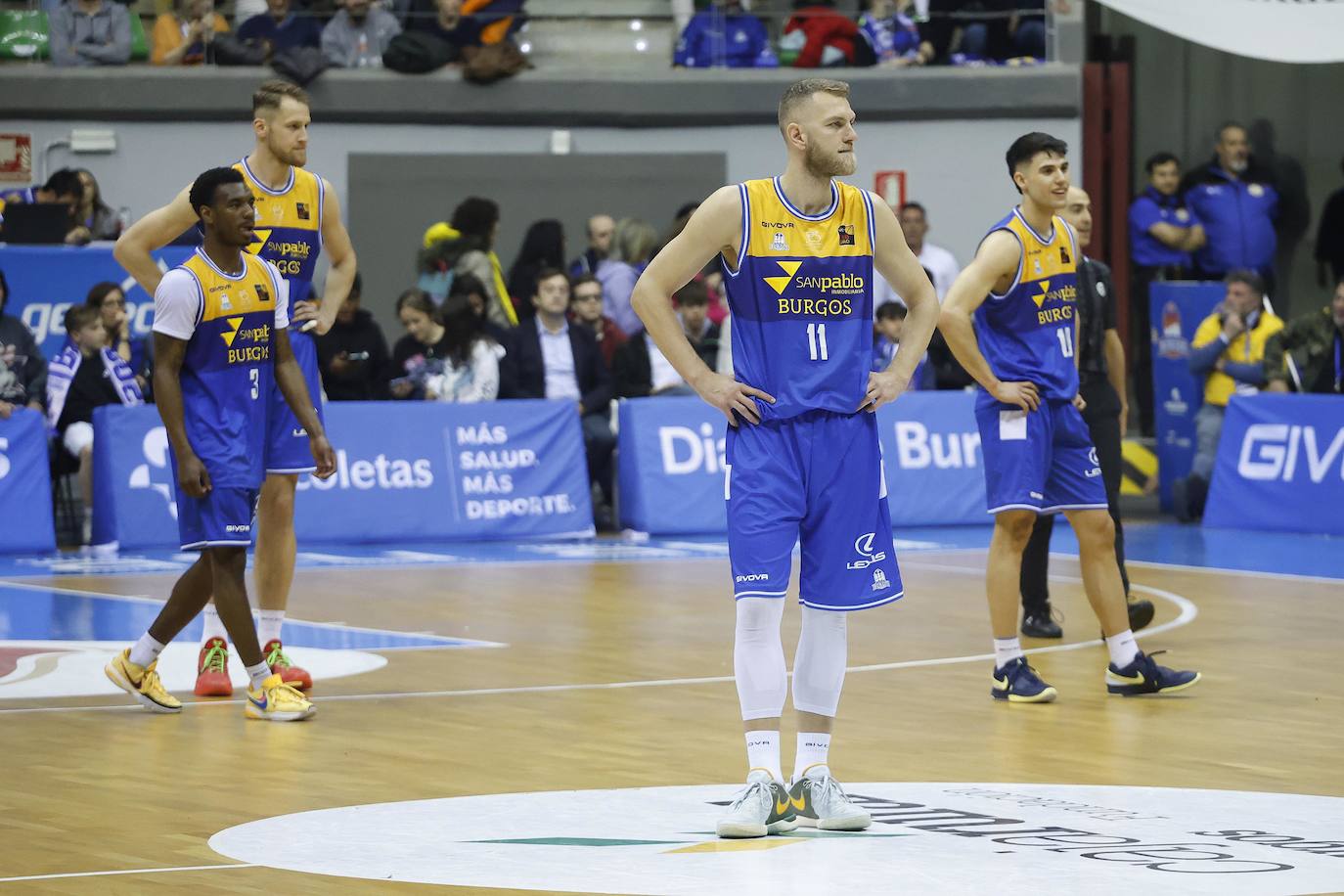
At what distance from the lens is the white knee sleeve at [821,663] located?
683cm

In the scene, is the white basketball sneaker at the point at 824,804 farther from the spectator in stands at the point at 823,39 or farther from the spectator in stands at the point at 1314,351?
the spectator in stands at the point at 823,39

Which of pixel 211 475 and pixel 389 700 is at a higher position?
pixel 211 475

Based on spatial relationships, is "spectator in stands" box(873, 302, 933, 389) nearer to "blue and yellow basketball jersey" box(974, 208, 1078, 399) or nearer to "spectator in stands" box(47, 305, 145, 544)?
"spectator in stands" box(47, 305, 145, 544)

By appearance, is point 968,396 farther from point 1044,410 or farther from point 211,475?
point 211,475

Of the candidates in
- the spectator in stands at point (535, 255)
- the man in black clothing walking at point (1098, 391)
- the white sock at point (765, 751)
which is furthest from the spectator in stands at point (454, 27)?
the white sock at point (765, 751)

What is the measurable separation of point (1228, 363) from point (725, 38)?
6011 millimetres

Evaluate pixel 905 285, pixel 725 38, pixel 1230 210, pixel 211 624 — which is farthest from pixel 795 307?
pixel 725 38

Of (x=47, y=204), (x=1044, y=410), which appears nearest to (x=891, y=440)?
(x=47, y=204)

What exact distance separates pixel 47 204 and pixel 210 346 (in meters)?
9.00

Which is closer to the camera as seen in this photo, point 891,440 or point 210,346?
point 210,346

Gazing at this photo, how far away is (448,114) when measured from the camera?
20703 mm

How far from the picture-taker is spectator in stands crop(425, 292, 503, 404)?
17.0 meters

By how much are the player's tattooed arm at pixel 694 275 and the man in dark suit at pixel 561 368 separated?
10.4 metres

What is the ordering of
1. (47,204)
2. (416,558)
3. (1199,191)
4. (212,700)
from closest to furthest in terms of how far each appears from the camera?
1. (212,700)
2. (416,558)
3. (47,204)
4. (1199,191)
